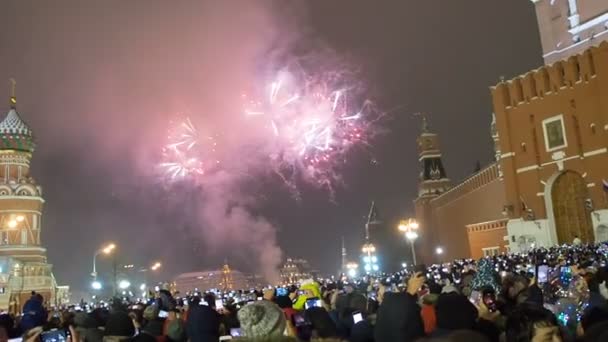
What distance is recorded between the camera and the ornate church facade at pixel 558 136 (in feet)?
114

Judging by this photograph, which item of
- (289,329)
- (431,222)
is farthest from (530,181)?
(289,329)

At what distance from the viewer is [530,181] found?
3875 cm

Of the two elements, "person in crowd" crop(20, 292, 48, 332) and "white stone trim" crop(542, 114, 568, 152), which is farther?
"white stone trim" crop(542, 114, 568, 152)

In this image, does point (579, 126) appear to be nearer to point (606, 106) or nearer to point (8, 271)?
point (606, 106)

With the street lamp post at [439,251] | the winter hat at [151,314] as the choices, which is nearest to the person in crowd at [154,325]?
the winter hat at [151,314]

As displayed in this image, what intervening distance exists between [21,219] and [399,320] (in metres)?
48.4

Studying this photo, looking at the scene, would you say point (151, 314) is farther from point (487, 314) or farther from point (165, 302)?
point (487, 314)

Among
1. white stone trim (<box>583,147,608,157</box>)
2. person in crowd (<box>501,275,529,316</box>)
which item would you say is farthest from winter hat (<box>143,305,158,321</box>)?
white stone trim (<box>583,147,608,157</box>)

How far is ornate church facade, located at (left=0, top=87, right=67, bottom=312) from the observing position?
43312 mm

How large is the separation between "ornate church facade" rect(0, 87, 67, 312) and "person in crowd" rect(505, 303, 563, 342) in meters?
42.4

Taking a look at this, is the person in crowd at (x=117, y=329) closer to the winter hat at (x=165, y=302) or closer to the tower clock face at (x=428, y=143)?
the winter hat at (x=165, y=302)

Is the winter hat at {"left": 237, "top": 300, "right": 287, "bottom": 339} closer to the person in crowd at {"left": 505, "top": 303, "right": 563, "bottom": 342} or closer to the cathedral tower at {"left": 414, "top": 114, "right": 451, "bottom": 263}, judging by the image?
the person in crowd at {"left": 505, "top": 303, "right": 563, "bottom": 342}

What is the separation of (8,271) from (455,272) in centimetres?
3433

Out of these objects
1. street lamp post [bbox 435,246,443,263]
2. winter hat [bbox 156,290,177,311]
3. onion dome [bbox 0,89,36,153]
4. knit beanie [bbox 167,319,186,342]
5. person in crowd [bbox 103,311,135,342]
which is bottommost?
knit beanie [bbox 167,319,186,342]
